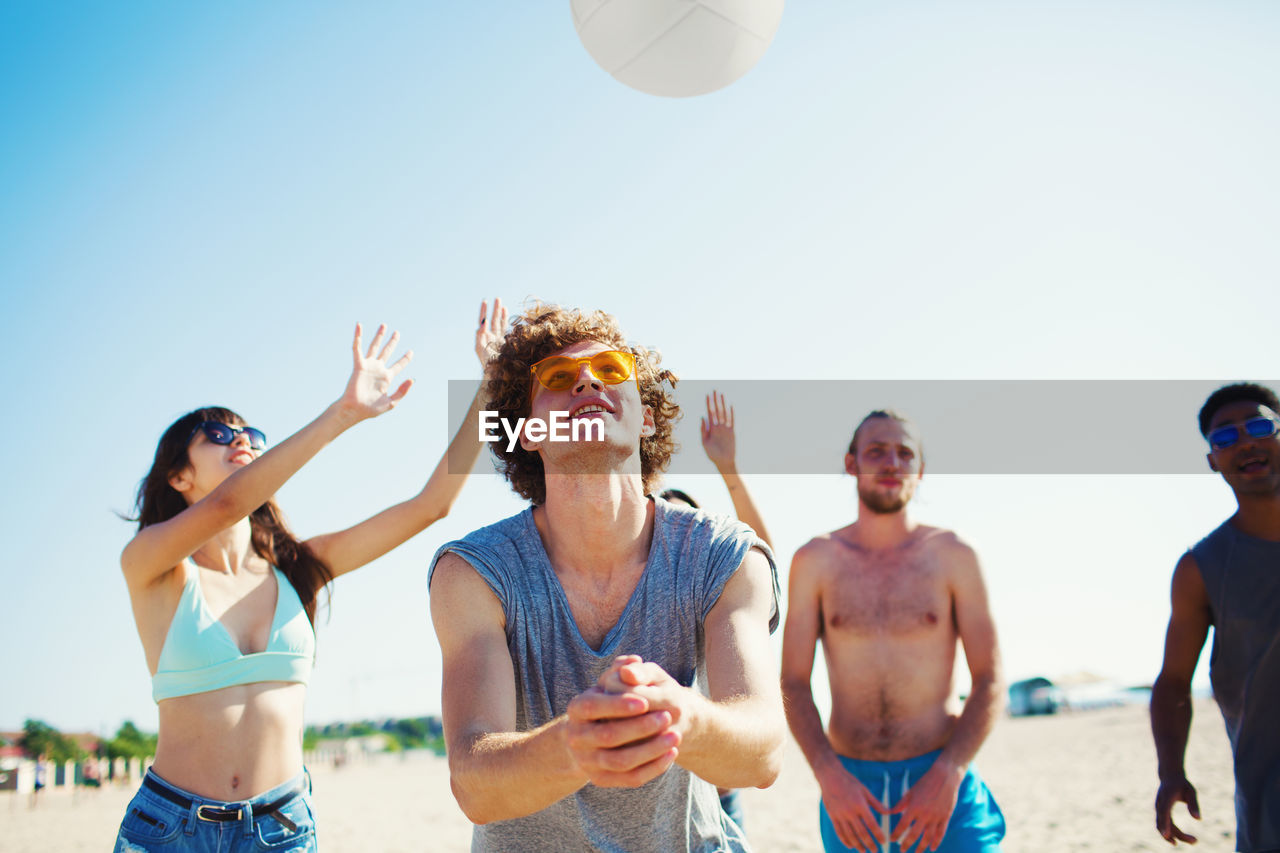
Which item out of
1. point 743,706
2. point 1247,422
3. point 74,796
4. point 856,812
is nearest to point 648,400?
Answer: point 743,706

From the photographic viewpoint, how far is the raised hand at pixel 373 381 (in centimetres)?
369

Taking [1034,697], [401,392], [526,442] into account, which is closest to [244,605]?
[401,392]

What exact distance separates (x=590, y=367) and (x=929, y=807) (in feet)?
8.47

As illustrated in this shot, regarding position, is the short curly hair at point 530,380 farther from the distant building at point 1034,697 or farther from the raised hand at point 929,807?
the distant building at point 1034,697

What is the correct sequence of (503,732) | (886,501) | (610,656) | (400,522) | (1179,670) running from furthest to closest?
(886,501) < (400,522) < (1179,670) < (610,656) < (503,732)

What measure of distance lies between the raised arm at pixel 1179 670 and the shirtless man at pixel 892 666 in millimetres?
707

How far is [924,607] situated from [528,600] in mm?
2883

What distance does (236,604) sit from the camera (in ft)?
12.3

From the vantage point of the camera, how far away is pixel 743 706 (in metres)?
2.12

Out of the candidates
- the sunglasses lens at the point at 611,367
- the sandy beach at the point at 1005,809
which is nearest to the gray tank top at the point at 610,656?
the sunglasses lens at the point at 611,367

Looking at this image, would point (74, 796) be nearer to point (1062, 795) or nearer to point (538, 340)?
point (1062, 795)

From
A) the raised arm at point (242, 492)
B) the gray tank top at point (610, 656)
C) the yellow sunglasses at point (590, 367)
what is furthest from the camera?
the raised arm at point (242, 492)

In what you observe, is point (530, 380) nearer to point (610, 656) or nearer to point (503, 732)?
point (610, 656)

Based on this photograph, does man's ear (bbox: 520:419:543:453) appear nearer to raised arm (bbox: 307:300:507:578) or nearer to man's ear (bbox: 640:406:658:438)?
man's ear (bbox: 640:406:658:438)
